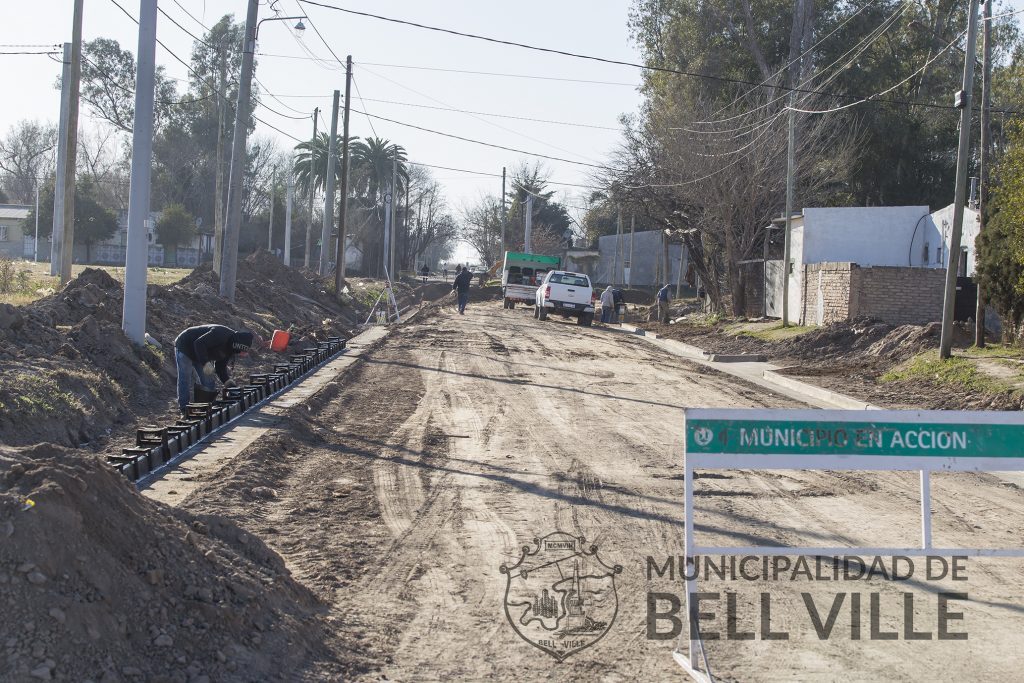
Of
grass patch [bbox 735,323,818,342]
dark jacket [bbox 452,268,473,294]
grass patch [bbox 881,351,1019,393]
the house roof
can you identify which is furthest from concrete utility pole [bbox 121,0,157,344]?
the house roof

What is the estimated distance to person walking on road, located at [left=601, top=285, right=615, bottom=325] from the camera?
139 feet

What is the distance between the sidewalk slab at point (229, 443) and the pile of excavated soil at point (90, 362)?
131cm

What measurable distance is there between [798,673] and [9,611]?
156 inches

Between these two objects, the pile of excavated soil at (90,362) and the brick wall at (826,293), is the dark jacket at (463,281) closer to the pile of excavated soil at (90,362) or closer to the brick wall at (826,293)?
the brick wall at (826,293)

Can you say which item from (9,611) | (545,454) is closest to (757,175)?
(545,454)

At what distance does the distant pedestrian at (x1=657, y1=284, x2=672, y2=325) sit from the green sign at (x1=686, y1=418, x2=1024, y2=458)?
36.3 m

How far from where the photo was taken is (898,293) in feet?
96.9

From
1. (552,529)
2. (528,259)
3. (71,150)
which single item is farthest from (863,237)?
(552,529)

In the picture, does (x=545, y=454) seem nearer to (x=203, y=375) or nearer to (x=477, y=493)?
(x=477, y=493)

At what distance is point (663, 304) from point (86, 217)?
4656 cm

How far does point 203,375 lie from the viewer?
43.7 ft

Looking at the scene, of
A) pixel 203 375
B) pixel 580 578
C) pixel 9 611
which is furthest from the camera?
pixel 203 375

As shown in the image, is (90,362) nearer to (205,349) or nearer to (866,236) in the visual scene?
(205,349)

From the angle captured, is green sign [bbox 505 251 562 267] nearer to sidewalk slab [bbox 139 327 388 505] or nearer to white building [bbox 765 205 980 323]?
white building [bbox 765 205 980 323]
